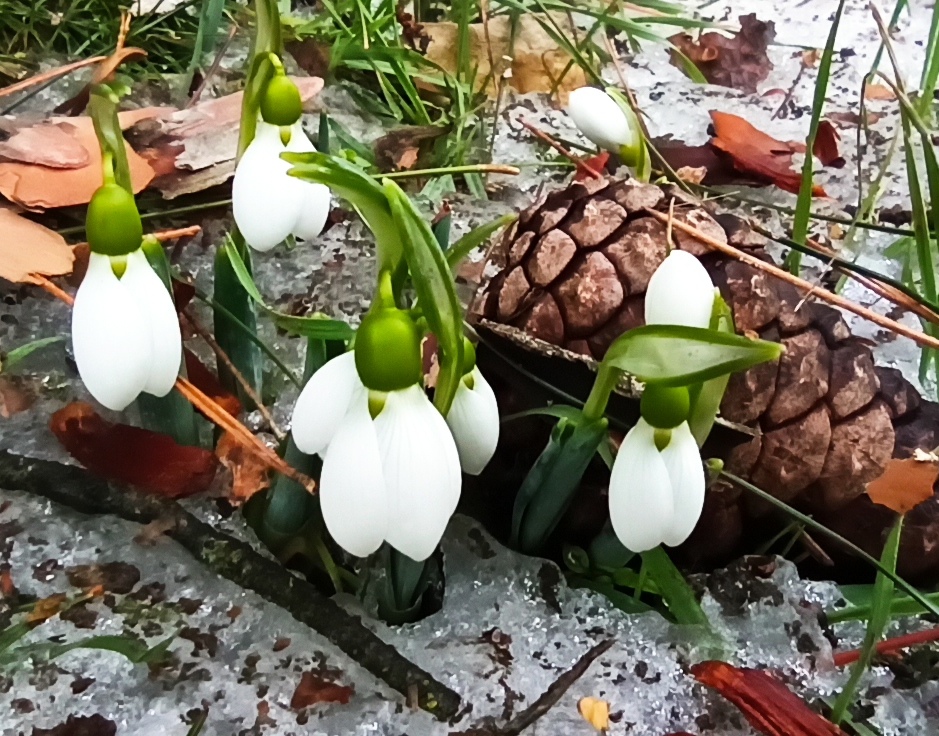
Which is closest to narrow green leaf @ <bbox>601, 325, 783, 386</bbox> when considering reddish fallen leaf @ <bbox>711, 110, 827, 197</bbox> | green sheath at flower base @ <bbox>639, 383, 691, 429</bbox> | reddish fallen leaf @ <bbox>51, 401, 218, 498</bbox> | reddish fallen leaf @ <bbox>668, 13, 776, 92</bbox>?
green sheath at flower base @ <bbox>639, 383, 691, 429</bbox>

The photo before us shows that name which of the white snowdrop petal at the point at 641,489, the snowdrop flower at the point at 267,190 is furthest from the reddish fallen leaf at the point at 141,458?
the white snowdrop petal at the point at 641,489

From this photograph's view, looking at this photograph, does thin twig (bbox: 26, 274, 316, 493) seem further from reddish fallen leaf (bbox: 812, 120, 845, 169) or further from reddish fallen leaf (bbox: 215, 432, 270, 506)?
reddish fallen leaf (bbox: 812, 120, 845, 169)

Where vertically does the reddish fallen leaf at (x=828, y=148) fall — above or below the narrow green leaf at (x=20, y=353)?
above

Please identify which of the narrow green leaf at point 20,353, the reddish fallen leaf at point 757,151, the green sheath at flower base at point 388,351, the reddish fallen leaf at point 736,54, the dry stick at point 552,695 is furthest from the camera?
the reddish fallen leaf at point 736,54

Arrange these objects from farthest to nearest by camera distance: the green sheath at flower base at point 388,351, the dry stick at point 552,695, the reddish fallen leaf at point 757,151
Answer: the reddish fallen leaf at point 757,151 → the dry stick at point 552,695 → the green sheath at flower base at point 388,351

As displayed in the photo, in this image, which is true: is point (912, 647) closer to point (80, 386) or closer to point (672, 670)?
point (672, 670)

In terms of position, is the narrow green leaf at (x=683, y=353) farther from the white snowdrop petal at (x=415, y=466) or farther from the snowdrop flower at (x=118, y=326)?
the snowdrop flower at (x=118, y=326)

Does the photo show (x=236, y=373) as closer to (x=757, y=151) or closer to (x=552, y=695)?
(x=552, y=695)
